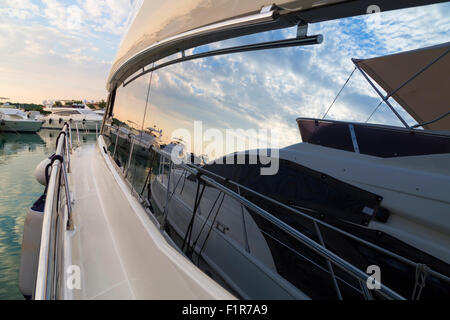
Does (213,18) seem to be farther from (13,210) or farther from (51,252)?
(13,210)

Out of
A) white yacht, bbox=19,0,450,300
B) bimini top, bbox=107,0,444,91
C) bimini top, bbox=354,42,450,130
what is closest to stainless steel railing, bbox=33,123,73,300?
white yacht, bbox=19,0,450,300

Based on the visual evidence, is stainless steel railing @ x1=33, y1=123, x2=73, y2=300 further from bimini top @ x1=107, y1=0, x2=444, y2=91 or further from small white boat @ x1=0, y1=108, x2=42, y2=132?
small white boat @ x1=0, y1=108, x2=42, y2=132

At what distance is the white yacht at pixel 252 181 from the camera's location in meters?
1.12

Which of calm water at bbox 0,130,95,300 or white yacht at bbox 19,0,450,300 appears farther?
calm water at bbox 0,130,95,300

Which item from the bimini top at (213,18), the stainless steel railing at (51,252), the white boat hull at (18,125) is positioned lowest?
the white boat hull at (18,125)

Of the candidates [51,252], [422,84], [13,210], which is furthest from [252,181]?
[13,210]

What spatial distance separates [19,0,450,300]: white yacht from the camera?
3.67 ft

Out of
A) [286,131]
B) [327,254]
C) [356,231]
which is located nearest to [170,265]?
[327,254]

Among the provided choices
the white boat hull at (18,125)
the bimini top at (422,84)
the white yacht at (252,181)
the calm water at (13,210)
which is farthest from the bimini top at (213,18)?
the white boat hull at (18,125)

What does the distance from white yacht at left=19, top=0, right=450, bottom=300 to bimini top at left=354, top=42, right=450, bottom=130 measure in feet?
0.05

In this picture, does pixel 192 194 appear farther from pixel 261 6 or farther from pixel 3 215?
pixel 3 215

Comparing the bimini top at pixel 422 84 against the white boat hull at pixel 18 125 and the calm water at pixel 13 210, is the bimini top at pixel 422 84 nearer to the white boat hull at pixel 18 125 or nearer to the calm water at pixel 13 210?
the calm water at pixel 13 210

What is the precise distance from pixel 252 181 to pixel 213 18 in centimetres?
184

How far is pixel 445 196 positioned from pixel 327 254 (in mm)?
1896
